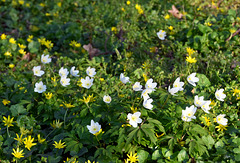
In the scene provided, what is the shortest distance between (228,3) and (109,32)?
2377 mm

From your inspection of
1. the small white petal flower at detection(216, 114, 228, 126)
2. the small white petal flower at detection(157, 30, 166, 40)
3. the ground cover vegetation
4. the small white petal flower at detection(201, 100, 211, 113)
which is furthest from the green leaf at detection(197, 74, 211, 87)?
the small white petal flower at detection(157, 30, 166, 40)

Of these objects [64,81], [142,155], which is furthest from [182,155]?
[64,81]

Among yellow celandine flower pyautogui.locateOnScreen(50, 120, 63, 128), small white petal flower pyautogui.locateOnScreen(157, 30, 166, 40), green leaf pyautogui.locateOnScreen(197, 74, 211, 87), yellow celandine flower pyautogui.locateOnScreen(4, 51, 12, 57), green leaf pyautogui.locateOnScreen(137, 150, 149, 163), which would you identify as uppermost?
small white petal flower pyautogui.locateOnScreen(157, 30, 166, 40)

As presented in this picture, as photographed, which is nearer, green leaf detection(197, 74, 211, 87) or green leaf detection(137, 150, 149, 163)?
green leaf detection(137, 150, 149, 163)

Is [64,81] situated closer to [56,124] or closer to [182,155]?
[56,124]

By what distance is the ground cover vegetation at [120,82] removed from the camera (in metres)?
2.38

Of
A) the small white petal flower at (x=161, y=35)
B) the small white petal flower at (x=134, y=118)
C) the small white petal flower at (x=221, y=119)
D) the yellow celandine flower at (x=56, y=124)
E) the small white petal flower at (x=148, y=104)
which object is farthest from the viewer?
the small white petal flower at (x=161, y=35)

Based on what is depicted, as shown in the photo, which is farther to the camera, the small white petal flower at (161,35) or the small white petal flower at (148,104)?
the small white petal flower at (161,35)

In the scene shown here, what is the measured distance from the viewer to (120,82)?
3.27m

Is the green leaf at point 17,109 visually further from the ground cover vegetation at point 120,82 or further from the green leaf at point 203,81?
the green leaf at point 203,81

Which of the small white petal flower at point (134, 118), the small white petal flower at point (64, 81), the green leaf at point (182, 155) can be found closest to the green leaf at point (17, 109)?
the small white petal flower at point (64, 81)

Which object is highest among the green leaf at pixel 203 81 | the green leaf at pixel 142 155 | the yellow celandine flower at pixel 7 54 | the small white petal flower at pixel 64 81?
the small white petal flower at pixel 64 81

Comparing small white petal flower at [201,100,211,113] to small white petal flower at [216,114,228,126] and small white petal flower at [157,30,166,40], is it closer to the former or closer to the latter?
small white petal flower at [216,114,228,126]

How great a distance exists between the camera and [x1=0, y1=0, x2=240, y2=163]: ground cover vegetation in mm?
2383
